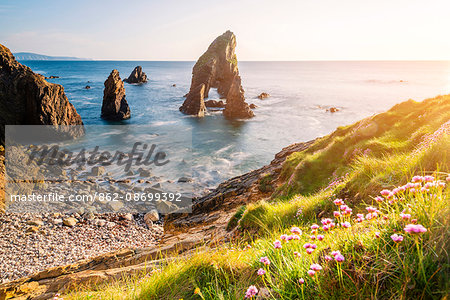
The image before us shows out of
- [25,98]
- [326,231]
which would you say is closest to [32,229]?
[326,231]

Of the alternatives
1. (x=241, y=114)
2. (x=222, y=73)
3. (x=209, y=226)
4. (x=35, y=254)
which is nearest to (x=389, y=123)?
(x=209, y=226)

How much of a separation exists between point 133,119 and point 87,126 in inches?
390

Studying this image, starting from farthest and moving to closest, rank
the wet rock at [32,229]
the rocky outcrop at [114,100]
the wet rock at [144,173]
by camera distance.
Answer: the rocky outcrop at [114,100] → the wet rock at [144,173] → the wet rock at [32,229]

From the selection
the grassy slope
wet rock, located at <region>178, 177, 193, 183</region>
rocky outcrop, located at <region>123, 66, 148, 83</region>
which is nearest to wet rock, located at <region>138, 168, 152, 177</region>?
wet rock, located at <region>178, 177, 193, 183</region>

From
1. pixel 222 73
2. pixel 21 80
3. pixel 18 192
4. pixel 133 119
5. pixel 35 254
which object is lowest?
pixel 35 254

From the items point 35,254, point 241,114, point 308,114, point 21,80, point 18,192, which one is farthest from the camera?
point 308,114

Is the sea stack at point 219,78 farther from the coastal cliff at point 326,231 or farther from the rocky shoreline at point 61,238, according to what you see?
the coastal cliff at point 326,231

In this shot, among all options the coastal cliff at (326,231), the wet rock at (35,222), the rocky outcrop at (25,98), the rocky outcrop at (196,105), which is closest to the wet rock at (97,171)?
the wet rock at (35,222)

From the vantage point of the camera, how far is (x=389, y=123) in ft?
38.1

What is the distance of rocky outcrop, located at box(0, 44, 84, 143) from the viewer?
2948 centimetres

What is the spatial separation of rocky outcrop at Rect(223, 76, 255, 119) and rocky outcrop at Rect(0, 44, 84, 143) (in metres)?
32.9

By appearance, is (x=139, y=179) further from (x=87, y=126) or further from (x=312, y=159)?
(x=87, y=126)

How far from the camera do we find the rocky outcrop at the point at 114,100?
4916 cm

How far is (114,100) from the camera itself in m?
50.7
